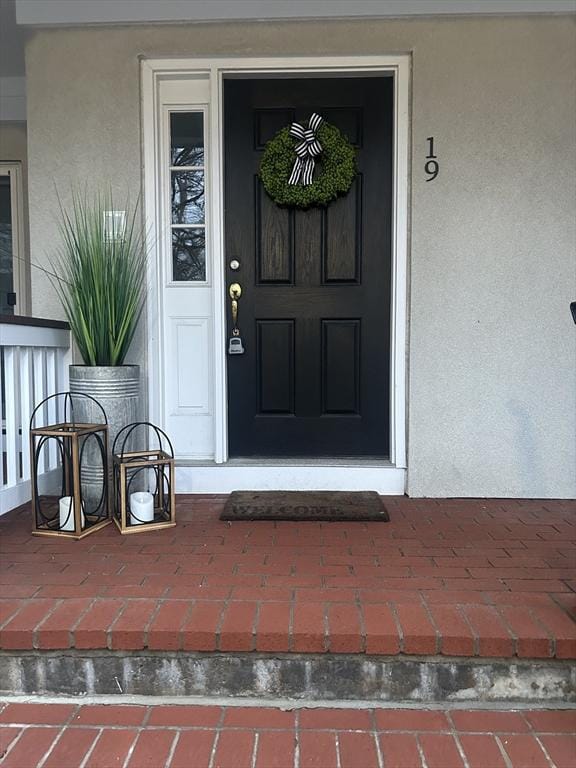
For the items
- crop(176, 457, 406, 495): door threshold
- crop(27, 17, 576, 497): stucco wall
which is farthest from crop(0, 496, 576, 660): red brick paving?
crop(27, 17, 576, 497): stucco wall

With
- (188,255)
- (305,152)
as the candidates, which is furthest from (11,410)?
(305,152)

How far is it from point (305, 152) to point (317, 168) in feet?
0.32

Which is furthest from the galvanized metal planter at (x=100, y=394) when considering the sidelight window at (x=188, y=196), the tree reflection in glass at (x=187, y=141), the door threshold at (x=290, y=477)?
the tree reflection in glass at (x=187, y=141)

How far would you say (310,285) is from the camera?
9.46ft

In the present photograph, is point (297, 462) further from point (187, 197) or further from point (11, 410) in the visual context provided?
point (187, 197)

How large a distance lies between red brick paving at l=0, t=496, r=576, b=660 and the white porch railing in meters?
0.21

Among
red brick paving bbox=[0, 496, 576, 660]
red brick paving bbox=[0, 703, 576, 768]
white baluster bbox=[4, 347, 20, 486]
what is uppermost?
white baluster bbox=[4, 347, 20, 486]

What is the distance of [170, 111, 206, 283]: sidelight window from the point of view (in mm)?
2896

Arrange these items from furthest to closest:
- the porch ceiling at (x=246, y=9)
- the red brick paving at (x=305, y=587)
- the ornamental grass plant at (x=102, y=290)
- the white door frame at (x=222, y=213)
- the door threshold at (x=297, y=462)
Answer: the door threshold at (x=297, y=462) < the white door frame at (x=222, y=213) < the porch ceiling at (x=246, y=9) < the ornamental grass plant at (x=102, y=290) < the red brick paving at (x=305, y=587)

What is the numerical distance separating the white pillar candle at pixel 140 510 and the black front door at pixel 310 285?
26.4 inches

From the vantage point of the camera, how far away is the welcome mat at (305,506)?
8.04 ft

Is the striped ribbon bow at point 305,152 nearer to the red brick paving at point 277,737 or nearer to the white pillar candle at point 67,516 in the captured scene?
the white pillar candle at point 67,516

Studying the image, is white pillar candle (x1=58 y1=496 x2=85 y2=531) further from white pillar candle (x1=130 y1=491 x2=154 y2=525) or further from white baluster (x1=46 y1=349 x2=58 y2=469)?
white baluster (x1=46 y1=349 x2=58 y2=469)

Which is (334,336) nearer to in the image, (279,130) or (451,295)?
(451,295)
